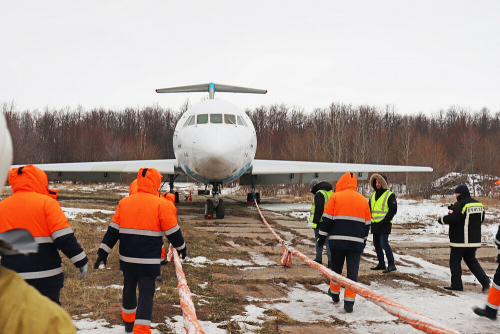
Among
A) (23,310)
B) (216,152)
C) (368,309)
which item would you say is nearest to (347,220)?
(368,309)

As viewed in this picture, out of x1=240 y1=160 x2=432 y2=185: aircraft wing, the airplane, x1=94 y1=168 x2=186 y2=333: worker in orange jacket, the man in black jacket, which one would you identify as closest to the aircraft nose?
the airplane

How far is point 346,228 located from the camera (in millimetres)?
4820

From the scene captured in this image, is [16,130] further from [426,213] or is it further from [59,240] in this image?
[59,240]

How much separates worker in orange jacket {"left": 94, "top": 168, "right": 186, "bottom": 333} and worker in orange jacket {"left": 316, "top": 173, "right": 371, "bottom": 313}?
208cm

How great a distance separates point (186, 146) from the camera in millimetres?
11609

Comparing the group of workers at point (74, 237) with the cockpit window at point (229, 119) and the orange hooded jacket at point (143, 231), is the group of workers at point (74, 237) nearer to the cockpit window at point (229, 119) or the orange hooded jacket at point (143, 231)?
the orange hooded jacket at point (143, 231)

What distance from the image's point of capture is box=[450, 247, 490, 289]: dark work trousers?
5523 millimetres

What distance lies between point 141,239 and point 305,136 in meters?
39.2

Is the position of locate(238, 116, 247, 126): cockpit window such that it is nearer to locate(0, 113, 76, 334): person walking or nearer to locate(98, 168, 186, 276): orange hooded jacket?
locate(98, 168, 186, 276): orange hooded jacket

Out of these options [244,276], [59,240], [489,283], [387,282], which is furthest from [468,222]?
[59,240]

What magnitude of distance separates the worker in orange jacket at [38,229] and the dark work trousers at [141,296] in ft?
2.05

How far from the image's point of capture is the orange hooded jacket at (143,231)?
3631mm

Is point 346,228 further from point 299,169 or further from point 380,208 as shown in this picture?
point 299,169

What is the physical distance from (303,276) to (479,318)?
2406 mm
